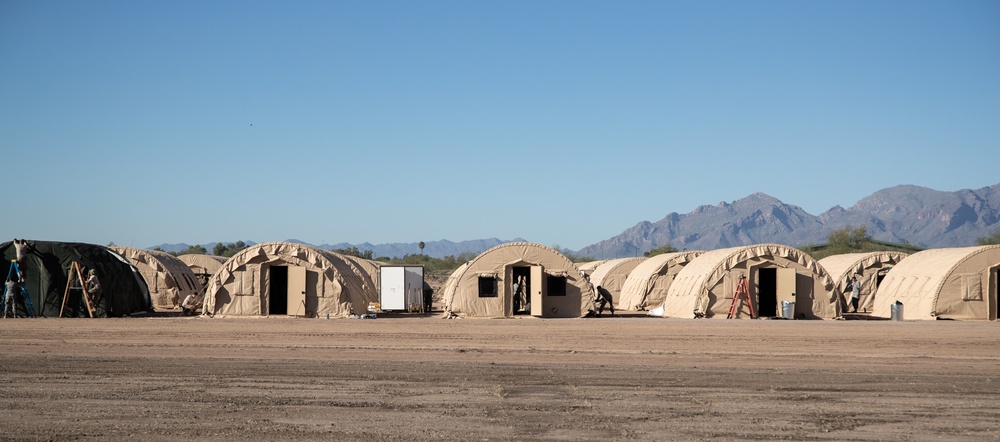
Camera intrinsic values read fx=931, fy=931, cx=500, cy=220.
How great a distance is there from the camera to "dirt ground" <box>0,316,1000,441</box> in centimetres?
1041

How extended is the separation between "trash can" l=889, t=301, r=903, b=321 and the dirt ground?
21.6ft

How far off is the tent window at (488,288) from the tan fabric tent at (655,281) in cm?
1105

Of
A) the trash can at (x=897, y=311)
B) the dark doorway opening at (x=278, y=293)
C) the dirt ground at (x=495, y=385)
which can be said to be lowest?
the dirt ground at (x=495, y=385)

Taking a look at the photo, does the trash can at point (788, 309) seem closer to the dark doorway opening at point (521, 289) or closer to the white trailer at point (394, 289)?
the dark doorway opening at point (521, 289)

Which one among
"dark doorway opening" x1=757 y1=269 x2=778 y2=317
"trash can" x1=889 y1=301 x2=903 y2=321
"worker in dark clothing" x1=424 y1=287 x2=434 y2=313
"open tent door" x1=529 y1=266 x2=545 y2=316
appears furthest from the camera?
"worker in dark clothing" x1=424 y1=287 x2=434 y2=313

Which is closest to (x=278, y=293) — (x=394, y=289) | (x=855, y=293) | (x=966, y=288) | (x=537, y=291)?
(x=394, y=289)

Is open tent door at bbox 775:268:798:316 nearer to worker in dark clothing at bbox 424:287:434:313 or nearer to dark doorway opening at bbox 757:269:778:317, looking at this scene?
dark doorway opening at bbox 757:269:778:317

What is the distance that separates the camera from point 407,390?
13.1 m

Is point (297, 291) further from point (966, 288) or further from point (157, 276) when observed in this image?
point (966, 288)

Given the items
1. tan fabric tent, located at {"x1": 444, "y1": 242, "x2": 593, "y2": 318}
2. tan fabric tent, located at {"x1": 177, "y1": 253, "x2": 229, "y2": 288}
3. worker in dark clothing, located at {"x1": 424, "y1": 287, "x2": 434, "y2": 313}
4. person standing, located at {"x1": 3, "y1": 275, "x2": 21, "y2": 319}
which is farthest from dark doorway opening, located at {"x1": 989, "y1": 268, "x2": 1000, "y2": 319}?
tan fabric tent, located at {"x1": 177, "y1": 253, "x2": 229, "y2": 288}

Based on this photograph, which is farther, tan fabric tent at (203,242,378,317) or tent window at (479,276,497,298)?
tent window at (479,276,497,298)

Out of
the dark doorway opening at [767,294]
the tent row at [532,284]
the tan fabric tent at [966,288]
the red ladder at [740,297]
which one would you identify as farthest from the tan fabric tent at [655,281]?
the tan fabric tent at [966,288]

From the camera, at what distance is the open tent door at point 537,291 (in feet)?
99.6

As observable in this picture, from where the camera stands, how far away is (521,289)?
115 ft
